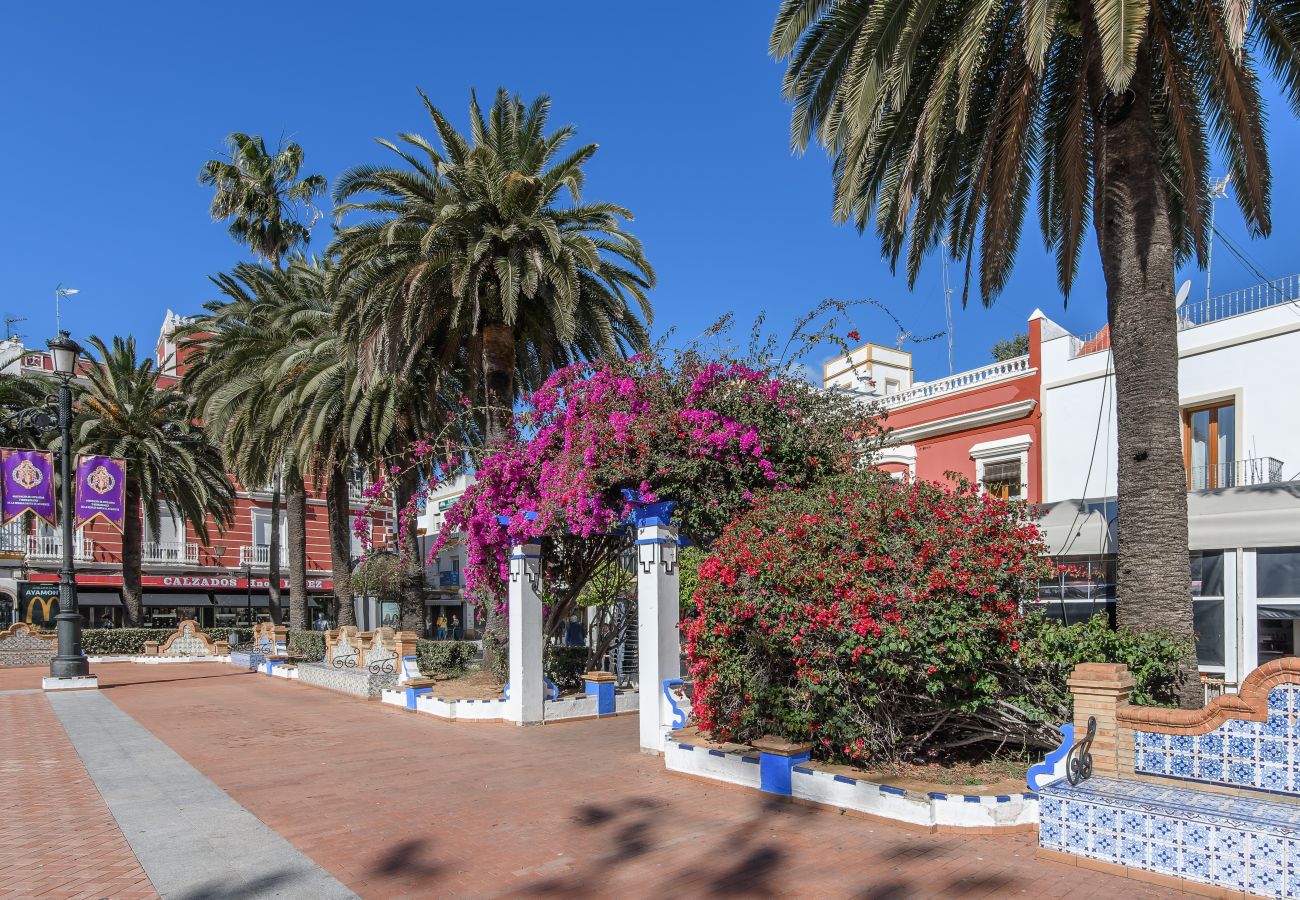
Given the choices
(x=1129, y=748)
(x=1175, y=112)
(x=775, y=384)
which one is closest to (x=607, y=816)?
(x=1129, y=748)

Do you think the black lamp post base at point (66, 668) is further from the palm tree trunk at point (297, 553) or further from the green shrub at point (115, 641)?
the green shrub at point (115, 641)

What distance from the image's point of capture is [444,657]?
735 inches

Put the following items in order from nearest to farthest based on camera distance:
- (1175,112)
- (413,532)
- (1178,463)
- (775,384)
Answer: (1178,463) → (1175,112) → (775,384) → (413,532)

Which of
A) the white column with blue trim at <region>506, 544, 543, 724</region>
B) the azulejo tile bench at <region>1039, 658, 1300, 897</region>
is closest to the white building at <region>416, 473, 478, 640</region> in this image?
the white column with blue trim at <region>506, 544, 543, 724</region>

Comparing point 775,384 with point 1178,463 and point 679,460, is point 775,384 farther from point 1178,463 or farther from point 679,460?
point 1178,463

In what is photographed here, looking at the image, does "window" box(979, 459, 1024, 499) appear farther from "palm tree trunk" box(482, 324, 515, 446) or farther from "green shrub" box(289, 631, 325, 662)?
"green shrub" box(289, 631, 325, 662)

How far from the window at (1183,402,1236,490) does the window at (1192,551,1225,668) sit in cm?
171

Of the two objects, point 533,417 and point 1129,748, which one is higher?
point 533,417

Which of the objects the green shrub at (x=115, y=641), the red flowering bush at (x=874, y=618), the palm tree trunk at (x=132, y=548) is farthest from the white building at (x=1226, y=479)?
the green shrub at (x=115, y=641)

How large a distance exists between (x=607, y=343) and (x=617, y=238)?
207cm

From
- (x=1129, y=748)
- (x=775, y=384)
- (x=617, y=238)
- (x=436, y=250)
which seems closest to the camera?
(x=1129, y=748)

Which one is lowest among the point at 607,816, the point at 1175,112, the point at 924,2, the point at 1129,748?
the point at 607,816

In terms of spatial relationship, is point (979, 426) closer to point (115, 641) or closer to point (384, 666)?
point (384, 666)

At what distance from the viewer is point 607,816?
7488mm
